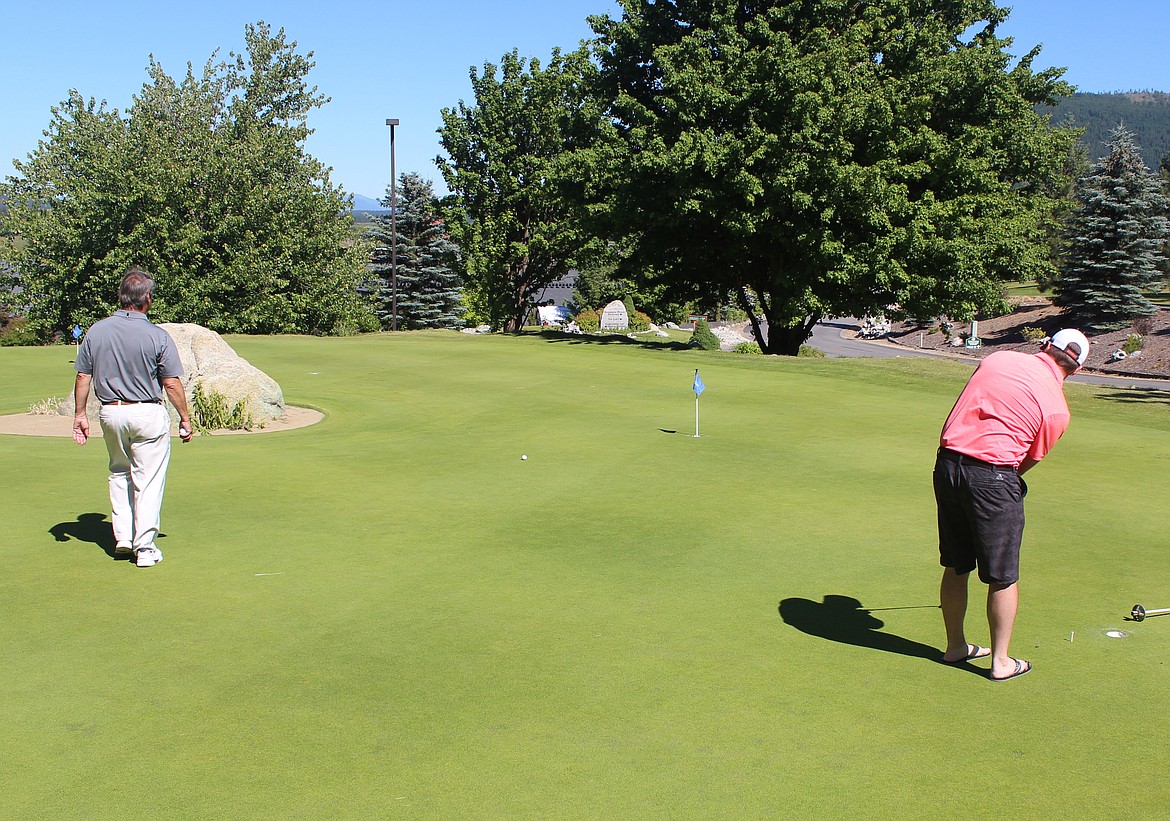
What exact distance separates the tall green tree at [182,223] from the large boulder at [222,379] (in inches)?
1028

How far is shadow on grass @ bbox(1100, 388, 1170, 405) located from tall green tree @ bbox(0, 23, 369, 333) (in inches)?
1244

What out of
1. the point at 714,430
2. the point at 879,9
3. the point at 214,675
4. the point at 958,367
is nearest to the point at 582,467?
the point at 714,430

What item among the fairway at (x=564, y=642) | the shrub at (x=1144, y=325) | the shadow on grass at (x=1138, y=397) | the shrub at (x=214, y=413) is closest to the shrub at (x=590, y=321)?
the shrub at (x=1144, y=325)

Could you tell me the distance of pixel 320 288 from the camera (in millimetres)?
44438

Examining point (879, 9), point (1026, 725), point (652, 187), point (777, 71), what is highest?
point (879, 9)

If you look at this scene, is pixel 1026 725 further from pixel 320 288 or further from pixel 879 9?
pixel 320 288

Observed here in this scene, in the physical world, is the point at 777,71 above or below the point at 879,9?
below

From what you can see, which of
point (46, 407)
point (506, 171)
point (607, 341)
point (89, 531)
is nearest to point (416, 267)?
point (506, 171)

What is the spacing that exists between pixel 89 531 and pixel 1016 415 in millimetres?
7123

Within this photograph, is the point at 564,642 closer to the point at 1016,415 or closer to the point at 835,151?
the point at 1016,415

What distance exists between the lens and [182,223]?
133 ft

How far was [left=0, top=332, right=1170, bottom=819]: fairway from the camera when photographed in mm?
4238

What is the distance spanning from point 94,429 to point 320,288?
31905 millimetres

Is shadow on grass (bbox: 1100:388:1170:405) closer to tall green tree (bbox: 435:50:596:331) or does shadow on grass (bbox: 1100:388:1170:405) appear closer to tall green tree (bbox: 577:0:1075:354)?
tall green tree (bbox: 577:0:1075:354)
